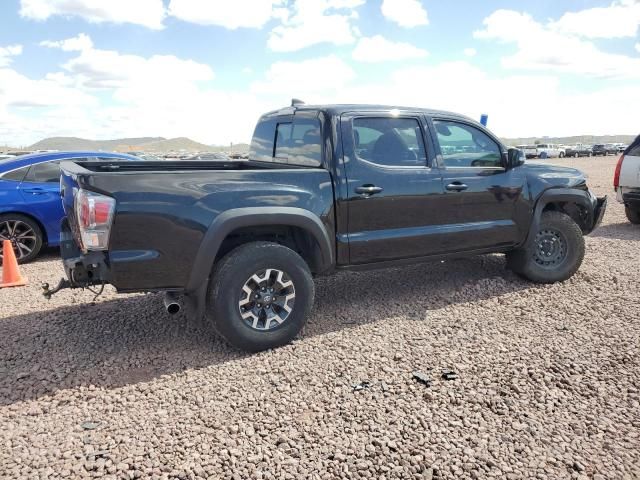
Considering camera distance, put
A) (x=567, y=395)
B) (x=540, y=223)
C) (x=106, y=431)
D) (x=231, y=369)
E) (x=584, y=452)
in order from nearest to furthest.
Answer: (x=584, y=452) → (x=106, y=431) → (x=567, y=395) → (x=231, y=369) → (x=540, y=223)

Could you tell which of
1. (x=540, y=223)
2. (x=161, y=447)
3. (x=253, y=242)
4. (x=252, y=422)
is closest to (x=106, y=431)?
(x=161, y=447)

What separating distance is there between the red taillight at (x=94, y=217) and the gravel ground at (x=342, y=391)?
1.00 meters

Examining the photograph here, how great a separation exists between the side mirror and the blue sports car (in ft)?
19.4

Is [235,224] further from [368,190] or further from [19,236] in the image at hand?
[19,236]

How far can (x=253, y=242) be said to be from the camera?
4070 millimetres

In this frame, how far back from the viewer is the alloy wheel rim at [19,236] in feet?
22.9

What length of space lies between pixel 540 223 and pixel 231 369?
3728mm

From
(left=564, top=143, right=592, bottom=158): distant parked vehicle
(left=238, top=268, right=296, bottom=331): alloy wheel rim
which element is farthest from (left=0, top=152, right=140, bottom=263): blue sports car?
(left=564, top=143, right=592, bottom=158): distant parked vehicle

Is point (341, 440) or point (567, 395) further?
point (567, 395)

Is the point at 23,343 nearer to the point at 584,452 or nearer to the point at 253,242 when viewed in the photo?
the point at 253,242

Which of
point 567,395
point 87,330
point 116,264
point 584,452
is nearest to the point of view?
point 584,452

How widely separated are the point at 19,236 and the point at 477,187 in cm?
605

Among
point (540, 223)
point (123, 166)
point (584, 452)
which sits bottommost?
point (584, 452)

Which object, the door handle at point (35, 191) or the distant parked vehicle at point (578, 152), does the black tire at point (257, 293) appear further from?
the distant parked vehicle at point (578, 152)
